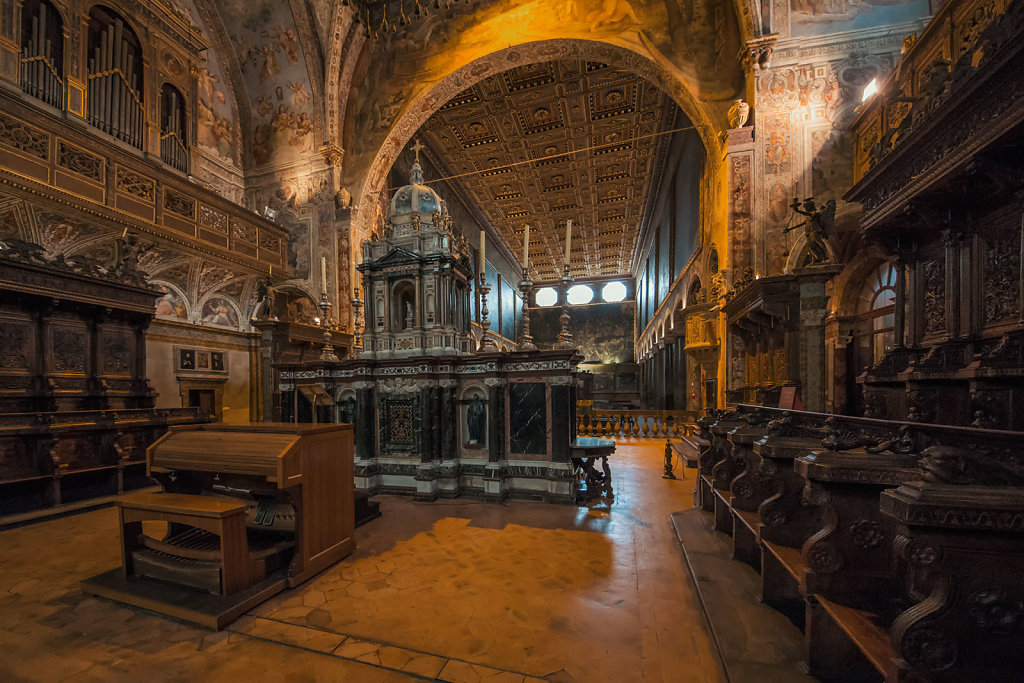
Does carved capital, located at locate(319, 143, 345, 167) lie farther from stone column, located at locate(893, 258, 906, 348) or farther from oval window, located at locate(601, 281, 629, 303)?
oval window, located at locate(601, 281, 629, 303)

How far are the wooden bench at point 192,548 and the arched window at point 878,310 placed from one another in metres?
9.66

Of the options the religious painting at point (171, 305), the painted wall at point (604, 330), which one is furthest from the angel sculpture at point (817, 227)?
the painted wall at point (604, 330)

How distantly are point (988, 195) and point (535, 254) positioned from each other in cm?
2342

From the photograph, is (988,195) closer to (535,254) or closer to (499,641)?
(499,641)

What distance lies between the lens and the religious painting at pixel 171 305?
928 centimetres

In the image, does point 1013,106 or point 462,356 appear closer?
point 1013,106

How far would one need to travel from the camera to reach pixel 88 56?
26.9 feet

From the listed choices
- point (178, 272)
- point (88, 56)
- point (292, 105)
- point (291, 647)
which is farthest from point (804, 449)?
point (292, 105)

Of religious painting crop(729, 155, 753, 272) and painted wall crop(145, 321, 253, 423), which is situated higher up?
religious painting crop(729, 155, 753, 272)

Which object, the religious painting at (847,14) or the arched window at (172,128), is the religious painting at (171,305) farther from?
the religious painting at (847,14)

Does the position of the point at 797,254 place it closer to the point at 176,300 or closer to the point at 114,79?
A: the point at 176,300

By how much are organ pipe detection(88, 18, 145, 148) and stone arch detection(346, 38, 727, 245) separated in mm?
4649

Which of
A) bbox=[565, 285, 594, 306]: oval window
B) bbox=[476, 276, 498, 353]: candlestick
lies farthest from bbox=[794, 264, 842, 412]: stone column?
bbox=[565, 285, 594, 306]: oval window

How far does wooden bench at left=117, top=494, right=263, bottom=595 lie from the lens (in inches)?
103
